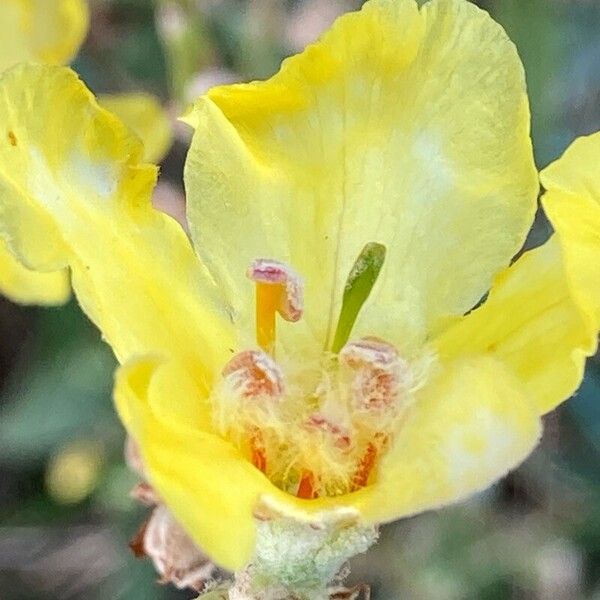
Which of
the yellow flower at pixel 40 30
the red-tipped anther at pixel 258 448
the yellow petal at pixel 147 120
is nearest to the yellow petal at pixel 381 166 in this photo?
the red-tipped anther at pixel 258 448

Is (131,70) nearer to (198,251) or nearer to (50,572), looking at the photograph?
(50,572)

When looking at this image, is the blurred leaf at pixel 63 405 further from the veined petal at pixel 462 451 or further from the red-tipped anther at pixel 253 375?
the veined petal at pixel 462 451

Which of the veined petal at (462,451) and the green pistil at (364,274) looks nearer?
the veined petal at (462,451)

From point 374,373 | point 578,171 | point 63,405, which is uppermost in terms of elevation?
point 578,171

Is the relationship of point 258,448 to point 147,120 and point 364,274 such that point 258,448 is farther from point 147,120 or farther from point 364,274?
point 147,120

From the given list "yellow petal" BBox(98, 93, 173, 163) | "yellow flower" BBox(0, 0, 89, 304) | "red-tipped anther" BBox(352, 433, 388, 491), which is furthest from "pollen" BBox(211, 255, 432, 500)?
"yellow petal" BBox(98, 93, 173, 163)

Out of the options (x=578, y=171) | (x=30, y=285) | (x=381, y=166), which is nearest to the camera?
(x=578, y=171)

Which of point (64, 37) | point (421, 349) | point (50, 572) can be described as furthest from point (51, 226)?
point (50, 572)

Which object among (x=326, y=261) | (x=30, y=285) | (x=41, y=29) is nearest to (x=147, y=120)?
(x=41, y=29)
